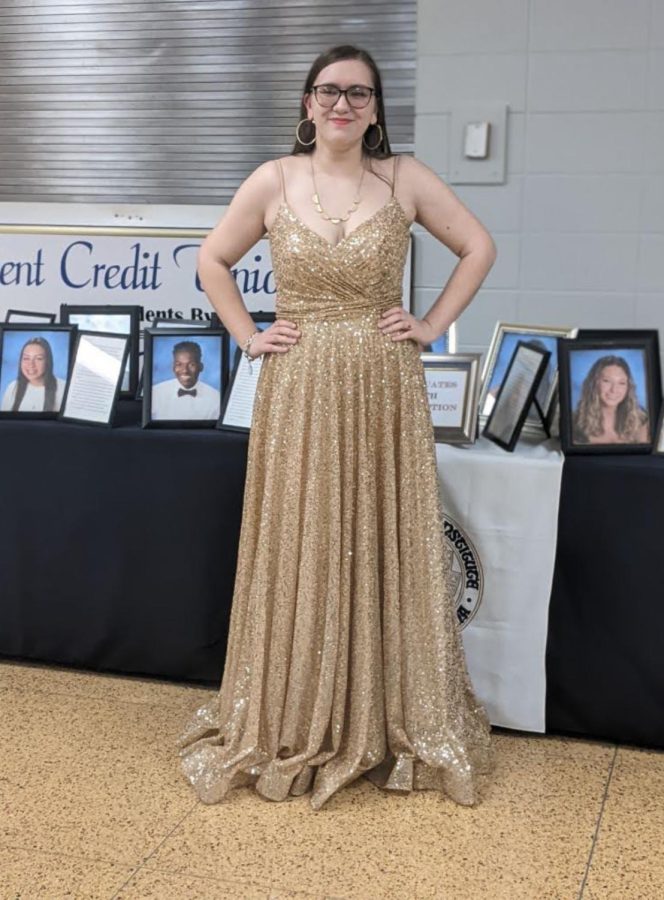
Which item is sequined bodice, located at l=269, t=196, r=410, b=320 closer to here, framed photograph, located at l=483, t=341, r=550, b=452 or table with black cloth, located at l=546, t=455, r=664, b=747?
framed photograph, located at l=483, t=341, r=550, b=452

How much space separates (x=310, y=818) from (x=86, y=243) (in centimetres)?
235

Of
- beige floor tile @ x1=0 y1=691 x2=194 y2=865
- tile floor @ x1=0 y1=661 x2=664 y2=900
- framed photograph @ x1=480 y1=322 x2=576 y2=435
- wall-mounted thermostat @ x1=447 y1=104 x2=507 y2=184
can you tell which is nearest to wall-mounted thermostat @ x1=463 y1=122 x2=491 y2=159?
wall-mounted thermostat @ x1=447 y1=104 x2=507 y2=184

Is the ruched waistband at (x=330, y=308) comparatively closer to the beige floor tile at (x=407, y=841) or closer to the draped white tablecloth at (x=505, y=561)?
the draped white tablecloth at (x=505, y=561)

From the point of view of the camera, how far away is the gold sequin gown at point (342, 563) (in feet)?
7.94

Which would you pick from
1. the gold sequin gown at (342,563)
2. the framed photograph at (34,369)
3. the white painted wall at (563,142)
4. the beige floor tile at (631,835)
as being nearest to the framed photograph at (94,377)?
the framed photograph at (34,369)

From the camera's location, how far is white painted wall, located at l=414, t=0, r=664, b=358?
141 inches

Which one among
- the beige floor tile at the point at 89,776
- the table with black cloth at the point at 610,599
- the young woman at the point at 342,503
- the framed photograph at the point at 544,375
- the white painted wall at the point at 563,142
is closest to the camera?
the beige floor tile at the point at 89,776

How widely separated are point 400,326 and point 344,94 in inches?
19.2

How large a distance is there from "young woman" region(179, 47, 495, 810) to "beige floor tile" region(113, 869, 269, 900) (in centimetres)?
32

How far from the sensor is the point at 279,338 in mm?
2439

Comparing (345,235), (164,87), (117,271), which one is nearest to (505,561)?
(345,235)

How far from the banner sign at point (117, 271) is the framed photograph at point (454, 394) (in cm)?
99

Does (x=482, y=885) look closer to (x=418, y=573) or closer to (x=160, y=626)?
(x=418, y=573)

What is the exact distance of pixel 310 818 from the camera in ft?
7.82
